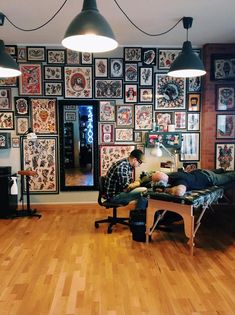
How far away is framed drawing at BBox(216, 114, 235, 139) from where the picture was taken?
534 centimetres

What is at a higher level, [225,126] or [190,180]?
[225,126]

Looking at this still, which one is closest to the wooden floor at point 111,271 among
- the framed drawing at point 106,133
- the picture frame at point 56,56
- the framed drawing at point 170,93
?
the framed drawing at point 106,133

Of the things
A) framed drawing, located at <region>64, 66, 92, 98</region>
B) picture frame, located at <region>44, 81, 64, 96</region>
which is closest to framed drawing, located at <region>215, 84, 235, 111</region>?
framed drawing, located at <region>64, 66, 92, 98</region>

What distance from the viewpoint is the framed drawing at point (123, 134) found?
5.39 m

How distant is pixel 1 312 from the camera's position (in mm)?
2348

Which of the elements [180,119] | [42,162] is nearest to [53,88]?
[42,162]

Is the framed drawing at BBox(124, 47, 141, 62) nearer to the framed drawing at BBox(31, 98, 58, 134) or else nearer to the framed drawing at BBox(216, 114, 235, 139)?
the framed drawing at BBox(31, 98, 58, 134)

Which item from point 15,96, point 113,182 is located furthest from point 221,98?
point 15,96

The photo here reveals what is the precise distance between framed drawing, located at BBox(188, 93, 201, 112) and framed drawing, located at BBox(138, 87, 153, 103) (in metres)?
0.68

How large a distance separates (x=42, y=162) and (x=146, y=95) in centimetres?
214

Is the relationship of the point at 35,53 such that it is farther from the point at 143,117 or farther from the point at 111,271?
the point at 111,271

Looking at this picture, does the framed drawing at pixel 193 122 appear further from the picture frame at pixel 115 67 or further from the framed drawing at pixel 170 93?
the picture frame at pixel 115 67

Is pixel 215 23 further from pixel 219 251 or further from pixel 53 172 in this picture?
pixel 53 172

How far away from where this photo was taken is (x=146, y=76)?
17.5ft
